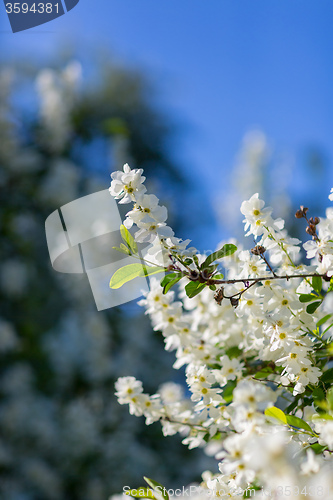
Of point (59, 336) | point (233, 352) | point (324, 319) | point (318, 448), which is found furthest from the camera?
point (59, 336)

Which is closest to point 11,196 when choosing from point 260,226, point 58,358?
point 58,358

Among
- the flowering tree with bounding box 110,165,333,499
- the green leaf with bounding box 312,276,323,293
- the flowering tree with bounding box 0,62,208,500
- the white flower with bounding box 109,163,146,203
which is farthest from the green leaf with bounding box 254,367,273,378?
the flowering tree with bounding box 0,62,208,500

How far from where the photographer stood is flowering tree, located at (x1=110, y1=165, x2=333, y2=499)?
322 mm

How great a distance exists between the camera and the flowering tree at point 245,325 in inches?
12.7

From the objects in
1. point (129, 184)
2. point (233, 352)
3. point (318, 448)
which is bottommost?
point (233, 352)

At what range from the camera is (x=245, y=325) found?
0.51m

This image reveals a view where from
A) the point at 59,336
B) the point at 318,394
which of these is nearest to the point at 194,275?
the point at 318,394

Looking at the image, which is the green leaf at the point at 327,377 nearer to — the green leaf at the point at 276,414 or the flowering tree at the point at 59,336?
the green leaf at the point at 276,414

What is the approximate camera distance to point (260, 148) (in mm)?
2178

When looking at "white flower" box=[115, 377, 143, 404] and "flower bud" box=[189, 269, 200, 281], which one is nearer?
"flower bud" box=[189, 269, 200, 281]

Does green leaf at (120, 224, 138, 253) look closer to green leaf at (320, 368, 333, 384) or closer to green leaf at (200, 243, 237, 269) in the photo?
green leaf at (200, 243, 237, 269)

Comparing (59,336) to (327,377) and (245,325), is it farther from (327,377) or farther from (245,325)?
(327,377)

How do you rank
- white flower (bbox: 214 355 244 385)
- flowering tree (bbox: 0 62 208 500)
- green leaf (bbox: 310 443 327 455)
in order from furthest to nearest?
1. flowering tree (bbox: 0 62 208 500)
2. white flower (bbox: 214 355 244 385)
3. green leaf (bbox: 310 443 327 455)

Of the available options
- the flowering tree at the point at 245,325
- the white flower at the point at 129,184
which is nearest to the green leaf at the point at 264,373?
the flowering tree at the point at 245,325
